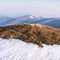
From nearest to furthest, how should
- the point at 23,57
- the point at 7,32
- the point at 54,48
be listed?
the point at 23,57 < the point at 54,48 < the point at 7,32

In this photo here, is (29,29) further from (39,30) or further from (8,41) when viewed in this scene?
(8,41)

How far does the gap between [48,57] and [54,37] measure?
14.6 ft

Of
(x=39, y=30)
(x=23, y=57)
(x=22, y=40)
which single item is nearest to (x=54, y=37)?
(x=39, y=30)

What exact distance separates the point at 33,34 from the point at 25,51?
137 inches

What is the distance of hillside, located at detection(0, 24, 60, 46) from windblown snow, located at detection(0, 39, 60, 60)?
2.62 feet

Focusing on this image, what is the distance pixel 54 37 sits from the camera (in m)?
28.0

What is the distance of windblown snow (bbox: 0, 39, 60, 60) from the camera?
23.8 meters

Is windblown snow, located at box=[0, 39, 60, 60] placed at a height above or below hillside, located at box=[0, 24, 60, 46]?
below

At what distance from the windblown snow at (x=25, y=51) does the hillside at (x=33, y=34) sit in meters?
0.80

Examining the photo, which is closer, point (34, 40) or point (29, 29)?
point (34, 40)

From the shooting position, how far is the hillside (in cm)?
2662

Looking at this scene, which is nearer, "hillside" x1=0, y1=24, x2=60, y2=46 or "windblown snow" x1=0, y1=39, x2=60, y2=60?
"windblown snow" x1=0, y1=39, x2=60, y2=60

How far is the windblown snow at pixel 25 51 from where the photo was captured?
2383 centimetres

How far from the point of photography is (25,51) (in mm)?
24703
